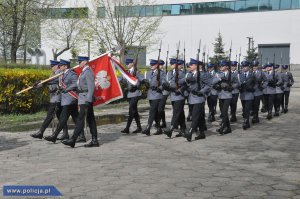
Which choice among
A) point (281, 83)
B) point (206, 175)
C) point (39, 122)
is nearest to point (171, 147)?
point (206, 175)

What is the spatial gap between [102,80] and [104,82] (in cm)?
7

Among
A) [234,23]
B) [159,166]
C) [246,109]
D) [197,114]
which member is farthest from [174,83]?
[234,23]

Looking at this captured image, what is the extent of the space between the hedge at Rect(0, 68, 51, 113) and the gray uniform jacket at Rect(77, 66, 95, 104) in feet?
19.5

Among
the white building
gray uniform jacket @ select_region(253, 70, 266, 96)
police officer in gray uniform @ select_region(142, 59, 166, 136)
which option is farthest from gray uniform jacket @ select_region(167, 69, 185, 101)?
the white building

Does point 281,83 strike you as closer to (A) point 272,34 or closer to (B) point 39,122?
(B) point 39,122

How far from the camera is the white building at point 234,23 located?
170 feet

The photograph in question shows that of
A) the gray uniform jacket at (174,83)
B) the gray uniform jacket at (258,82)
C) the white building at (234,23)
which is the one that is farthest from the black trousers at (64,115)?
the white building at (234,23)

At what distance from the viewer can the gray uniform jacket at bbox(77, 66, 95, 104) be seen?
9.78 m

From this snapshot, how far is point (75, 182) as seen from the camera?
22.3 feet

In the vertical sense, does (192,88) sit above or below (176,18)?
below

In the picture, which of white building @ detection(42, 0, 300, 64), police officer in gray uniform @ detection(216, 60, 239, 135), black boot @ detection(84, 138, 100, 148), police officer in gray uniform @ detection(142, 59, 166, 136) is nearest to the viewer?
black boot @ detection(84, 138, 100, 148)

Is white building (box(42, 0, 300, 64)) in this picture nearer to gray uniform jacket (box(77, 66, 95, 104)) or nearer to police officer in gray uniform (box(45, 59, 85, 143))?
police officer in gray uniform (box(45, 59, 85, 143))

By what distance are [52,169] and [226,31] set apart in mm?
49256

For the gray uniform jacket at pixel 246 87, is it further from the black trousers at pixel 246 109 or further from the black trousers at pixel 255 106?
the black trousers at pixel 255 106
